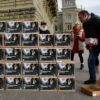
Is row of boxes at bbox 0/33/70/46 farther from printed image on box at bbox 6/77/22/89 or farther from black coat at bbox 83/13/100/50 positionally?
black coat at bbox 83/13/100/50

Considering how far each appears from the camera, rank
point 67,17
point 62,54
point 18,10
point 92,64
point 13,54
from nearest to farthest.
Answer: point 13,54
point 62,54
point 92,64
point 18,10
point 67,17

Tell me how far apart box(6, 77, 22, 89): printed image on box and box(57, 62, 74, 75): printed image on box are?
100cm

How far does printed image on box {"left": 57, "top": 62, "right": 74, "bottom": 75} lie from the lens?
11367 millimetres

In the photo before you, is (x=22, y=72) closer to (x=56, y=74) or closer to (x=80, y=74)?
(x=56, y=74)

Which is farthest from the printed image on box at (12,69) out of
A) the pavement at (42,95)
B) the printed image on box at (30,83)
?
the pavement at (42,95)

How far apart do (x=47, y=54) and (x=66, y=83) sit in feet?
2.77

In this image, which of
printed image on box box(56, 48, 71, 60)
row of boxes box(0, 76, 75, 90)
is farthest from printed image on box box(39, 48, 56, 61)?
row of boxes box(0, 76, 75, 90)

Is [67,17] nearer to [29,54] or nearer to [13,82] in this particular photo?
[29,54]

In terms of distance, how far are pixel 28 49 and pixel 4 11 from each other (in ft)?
37.8

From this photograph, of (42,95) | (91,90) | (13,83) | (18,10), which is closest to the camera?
(42,95)

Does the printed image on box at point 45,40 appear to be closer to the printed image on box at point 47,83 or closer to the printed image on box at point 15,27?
the printed image on box at point 15,27

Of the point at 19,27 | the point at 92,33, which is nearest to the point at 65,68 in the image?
the point at 92,33

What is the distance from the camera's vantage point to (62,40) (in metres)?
11.5

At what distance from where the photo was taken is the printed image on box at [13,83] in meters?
11.3
